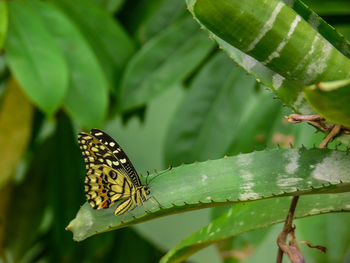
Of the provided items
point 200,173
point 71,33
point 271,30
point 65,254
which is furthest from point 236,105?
point 271,30

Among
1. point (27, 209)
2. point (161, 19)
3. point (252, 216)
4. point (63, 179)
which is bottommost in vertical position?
point (27, 209)

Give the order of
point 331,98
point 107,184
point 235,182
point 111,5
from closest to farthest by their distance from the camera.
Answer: point 331,98 → point 235,182 → point 107,184 → point 111,5

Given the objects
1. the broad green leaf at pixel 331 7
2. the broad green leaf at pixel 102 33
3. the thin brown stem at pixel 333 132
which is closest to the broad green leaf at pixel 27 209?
the broad green leaf at pixel 102 33

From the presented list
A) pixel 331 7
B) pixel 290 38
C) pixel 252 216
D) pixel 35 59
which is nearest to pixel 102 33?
pixel 35 59

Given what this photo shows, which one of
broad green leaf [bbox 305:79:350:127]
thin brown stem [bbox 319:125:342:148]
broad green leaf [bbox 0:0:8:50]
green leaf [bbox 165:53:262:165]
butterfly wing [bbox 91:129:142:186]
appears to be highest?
broad green leaf [bbox 305:79:350:127]

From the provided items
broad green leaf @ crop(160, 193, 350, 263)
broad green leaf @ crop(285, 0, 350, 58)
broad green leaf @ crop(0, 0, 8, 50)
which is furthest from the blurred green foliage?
broad green leaf @ crop(285, 0, 350, 58)

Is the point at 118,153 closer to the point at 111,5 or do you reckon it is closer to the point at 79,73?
the point at 79,73

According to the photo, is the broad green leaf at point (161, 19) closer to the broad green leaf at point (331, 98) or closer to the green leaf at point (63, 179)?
the green leaf at point (63, 179)

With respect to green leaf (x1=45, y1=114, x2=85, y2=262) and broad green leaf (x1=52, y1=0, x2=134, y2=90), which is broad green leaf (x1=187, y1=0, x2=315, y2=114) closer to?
broad green leaf (x1=52, y1=0, x2=134, y2=90)
